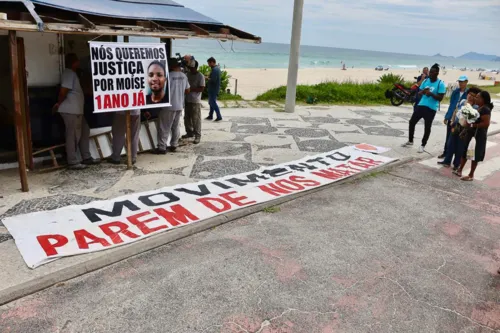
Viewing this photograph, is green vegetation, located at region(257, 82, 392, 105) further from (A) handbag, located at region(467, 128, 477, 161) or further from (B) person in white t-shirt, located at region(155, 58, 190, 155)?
(A) handbag, located at region(467, 128, 477, 161)

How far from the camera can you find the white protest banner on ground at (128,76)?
6617mm

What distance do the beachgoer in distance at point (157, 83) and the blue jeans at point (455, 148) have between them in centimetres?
585

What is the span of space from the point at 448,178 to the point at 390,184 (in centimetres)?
147

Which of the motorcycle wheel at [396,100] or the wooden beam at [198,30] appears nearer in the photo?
the wooden beam at [198,30]

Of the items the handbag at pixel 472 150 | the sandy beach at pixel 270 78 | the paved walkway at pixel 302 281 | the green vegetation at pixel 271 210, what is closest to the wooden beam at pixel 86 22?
the paved walkway at pixel 302 281

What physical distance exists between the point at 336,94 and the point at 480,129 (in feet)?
38.5

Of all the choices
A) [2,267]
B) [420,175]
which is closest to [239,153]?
[420,175]

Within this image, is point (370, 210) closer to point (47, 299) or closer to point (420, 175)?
point (420, 175)

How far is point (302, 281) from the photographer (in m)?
4.40

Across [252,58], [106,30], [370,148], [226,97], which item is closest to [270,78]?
[226,97]

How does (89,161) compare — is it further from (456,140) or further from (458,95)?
(458,95)

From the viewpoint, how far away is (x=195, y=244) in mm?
5094

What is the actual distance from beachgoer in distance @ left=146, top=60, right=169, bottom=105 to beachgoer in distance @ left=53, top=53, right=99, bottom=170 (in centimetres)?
115

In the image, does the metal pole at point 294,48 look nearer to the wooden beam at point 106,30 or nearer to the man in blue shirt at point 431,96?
the man in blue shirt at point 431,96
